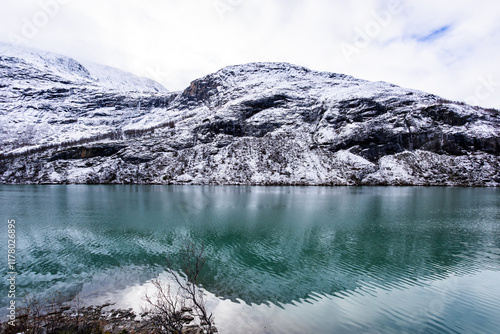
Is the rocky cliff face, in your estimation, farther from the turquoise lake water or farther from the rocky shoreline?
the rocky shoreline

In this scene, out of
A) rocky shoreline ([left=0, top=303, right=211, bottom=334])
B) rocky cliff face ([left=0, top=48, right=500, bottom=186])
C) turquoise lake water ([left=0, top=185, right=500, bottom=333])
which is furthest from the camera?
rocky cliff face ([left=0, top=48, right=500, bottom=186])

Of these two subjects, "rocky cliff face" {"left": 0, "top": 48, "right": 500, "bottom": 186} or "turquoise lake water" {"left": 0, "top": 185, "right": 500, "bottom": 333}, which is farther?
"rocky cliff face" {"left": 0, "top": 48, "right": 500, "bottom": 186}

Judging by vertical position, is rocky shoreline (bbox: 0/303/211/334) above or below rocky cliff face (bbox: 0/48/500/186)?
below

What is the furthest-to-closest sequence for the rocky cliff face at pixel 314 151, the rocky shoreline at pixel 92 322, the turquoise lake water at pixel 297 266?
the rocky cliff face at pixel 314 151
the turquoise lake water at pixel 297 266
the rocky shoreline at pixel 92 322

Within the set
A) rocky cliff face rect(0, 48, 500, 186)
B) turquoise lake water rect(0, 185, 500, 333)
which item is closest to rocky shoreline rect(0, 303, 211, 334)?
turquoise lake water rect(0, 185, 500, 333)

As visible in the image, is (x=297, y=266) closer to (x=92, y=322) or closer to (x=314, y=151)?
(x=92, y=322)

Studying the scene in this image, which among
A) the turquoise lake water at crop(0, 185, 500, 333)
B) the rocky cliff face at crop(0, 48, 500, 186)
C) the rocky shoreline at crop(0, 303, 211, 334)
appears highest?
the rocky cliff face at crop(0, 48, 500, 186)

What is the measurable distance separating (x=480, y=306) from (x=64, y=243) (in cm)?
3652

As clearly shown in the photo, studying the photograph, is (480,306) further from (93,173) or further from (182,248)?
(93,173)

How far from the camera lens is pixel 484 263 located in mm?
22922

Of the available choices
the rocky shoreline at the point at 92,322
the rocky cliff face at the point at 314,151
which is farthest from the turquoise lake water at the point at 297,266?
the rocky cliff face at the point at 314,151

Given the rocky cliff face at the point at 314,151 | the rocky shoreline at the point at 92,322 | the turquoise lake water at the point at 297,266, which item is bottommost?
the turquoise lake water at the point at 297,266

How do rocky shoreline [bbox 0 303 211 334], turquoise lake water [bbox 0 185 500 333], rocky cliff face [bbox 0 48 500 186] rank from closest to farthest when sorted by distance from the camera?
rocky shoreline [bbox 0 303 211 334], turquoise lake water [bbox 0 185 500 333], rocky cliff face [bbox 0 48 500 186]

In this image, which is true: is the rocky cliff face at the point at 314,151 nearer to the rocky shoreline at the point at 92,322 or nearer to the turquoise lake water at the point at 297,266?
the turquoise lake water at the point at 297,266
